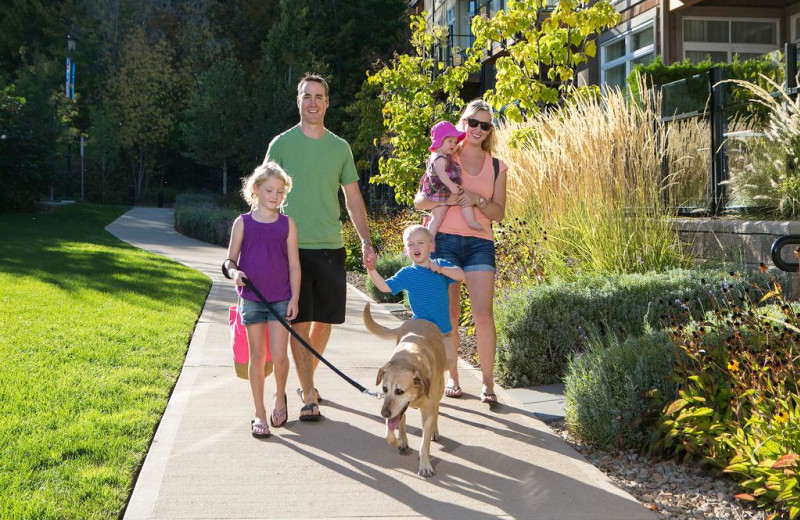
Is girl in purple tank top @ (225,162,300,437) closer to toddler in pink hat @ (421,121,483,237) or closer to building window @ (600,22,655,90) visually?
toddler in pink hat @ (421,121,483,237)

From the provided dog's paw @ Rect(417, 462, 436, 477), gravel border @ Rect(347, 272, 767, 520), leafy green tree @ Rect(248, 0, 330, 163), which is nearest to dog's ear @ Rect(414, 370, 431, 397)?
dog's paw @ Rect(417, 462, 436, 477)

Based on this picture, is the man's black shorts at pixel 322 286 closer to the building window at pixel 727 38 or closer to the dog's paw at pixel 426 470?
the dog's paw at pixel 426 470

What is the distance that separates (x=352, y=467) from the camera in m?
4.63

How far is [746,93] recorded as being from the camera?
28.2 feet

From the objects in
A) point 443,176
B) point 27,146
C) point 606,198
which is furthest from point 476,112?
point 27,146

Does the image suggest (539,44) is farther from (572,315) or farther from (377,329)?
(377,329)

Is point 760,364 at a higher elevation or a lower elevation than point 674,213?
lower

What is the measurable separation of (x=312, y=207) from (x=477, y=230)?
3.76 ft

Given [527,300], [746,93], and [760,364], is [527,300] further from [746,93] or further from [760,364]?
[746,93]

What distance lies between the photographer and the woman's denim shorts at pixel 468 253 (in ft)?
19.4

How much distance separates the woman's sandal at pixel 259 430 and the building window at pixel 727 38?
13.5 meters

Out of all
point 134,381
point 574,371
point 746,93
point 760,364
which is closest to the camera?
point 760,364

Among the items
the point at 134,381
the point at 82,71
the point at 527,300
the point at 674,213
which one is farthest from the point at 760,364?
the point at 82,71

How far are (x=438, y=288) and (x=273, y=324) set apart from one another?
1.04 m
